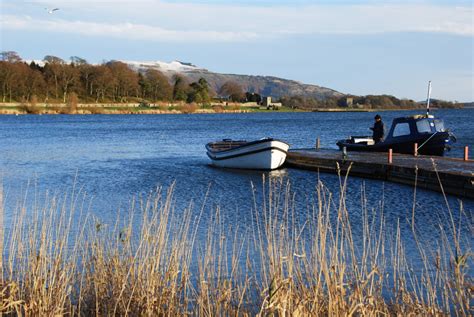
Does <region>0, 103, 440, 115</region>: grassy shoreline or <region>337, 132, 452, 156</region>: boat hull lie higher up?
<region>337, 132, 452, 156</region>: boat hull

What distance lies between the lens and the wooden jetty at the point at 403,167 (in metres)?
21.4

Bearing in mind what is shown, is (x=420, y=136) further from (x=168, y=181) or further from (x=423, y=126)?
(x=168, y=181)

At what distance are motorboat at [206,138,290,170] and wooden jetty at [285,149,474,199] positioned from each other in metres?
0.93

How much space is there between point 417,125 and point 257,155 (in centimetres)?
704

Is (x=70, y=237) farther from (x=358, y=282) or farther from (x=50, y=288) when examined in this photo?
(x=358, y=282)

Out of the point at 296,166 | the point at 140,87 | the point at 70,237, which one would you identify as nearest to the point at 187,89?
the point at 140,87

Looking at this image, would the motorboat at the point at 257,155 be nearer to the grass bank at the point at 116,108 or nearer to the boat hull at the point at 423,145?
the boat hull at the point at 423,145

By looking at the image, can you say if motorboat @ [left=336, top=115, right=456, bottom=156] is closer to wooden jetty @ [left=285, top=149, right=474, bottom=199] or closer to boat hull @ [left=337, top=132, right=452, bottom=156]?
boat hull @ [left=337, top=132, right=452, bottom=156]

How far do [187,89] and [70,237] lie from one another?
15988cm

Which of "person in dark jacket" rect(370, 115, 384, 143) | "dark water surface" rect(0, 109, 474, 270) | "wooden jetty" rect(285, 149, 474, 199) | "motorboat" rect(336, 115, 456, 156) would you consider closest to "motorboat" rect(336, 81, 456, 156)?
"motorboat" rect(336, 115, 456, 156)

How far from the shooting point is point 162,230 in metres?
9.11

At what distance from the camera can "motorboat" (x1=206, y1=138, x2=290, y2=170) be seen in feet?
106

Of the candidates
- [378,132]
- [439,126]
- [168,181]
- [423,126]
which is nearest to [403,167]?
[423,126]

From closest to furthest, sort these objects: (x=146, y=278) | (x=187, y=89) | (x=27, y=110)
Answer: (x=146, y=278) < (x=27, y=110) < (x=187, y=89)
